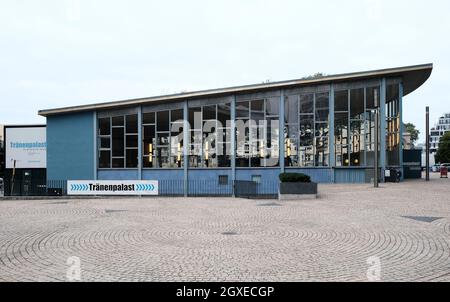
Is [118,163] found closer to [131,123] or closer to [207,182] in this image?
→ [131,123]

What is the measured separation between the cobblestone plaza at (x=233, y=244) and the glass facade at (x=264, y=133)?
13.0m

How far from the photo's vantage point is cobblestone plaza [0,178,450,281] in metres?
6.71

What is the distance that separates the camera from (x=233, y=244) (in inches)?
358

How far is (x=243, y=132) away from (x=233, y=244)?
21964 millimetres

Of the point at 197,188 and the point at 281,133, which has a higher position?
the point at 281,133

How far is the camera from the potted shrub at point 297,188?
19844 mm

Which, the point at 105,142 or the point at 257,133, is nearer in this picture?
Result: the point at 257,133

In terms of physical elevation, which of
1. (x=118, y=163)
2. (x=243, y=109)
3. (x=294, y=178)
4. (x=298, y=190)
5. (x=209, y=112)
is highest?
(x=243, y=109)

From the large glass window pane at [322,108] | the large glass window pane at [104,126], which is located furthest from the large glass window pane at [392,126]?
the large glass window pane at [104,126]

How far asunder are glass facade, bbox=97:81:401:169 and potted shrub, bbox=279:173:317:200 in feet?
29.5

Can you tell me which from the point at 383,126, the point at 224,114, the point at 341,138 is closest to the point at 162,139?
the point at 224,114

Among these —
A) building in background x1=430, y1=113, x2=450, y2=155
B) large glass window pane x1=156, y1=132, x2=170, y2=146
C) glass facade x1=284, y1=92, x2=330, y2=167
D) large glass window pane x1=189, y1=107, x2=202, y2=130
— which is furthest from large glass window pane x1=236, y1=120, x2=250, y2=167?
building in background x1=430, y1=113, x2=450, y2=155
